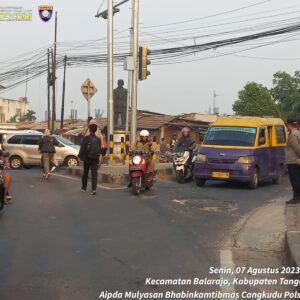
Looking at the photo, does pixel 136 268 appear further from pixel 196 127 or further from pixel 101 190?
pixel 196 127

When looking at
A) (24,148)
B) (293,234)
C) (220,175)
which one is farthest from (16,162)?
(293,234)

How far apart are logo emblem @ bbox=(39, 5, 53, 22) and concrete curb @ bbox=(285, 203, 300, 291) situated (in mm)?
18024

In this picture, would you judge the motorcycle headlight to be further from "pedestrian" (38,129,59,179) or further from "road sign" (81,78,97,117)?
"road sign" (81,78,97,117)

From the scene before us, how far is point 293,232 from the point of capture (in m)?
7.03

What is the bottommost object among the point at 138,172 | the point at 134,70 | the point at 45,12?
the point at 138,172

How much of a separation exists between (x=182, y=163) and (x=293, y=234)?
8.28m

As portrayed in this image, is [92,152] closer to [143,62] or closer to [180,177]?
[180,177]

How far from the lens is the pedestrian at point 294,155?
9906 millimetres

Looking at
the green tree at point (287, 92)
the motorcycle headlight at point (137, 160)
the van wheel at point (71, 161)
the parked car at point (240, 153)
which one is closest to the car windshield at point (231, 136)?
the parked car at point (240, 153)

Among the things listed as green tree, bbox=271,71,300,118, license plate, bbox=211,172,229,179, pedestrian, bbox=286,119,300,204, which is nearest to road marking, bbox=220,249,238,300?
pedestrian, bbox=286,119,300,204

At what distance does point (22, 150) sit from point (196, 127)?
2788cm

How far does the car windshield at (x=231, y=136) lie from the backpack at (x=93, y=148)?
3.69 meters

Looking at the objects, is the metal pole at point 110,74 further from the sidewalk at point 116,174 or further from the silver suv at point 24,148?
the silver suv at point 24,148

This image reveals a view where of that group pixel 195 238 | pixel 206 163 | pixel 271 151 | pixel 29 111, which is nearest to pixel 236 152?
pixel 206 163
